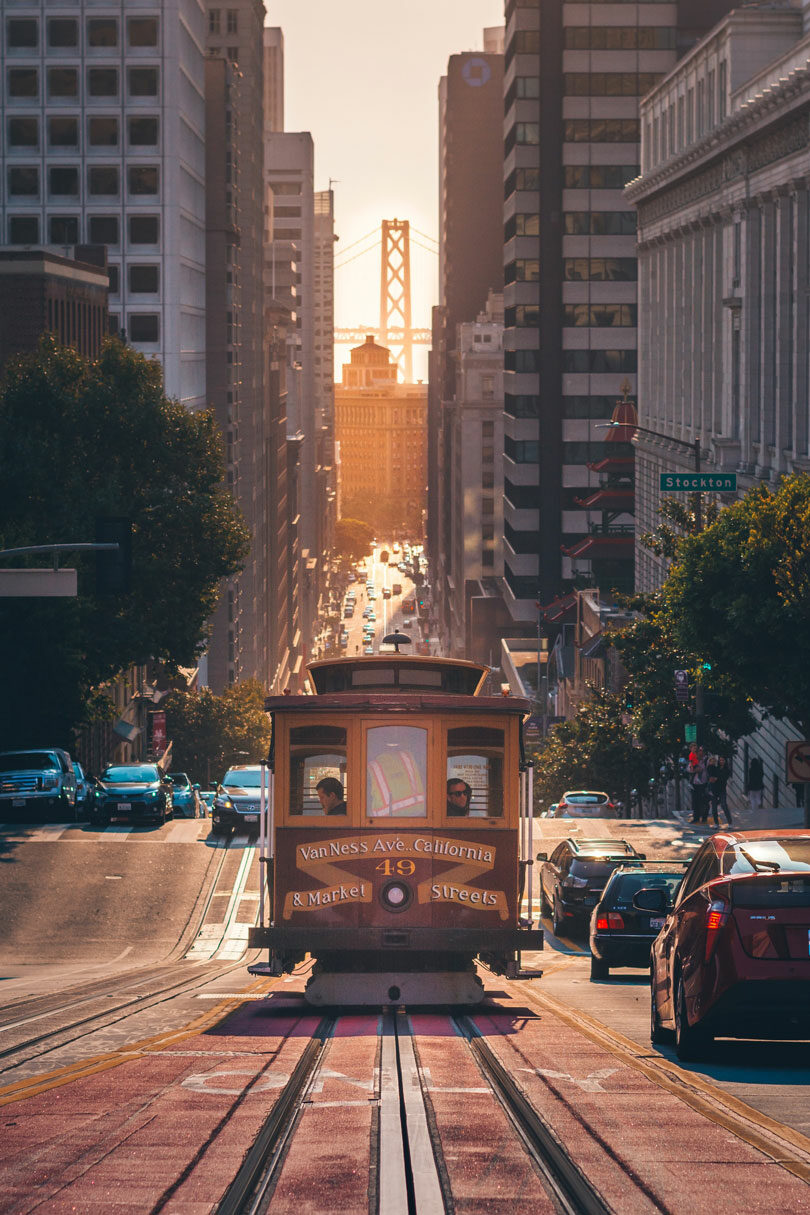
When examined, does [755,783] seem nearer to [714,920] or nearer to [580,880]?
[580,880]

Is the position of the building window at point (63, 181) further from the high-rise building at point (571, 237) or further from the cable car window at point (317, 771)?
the cable car window at point (317, 771)

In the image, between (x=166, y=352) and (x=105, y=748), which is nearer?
(x=105, y=748)

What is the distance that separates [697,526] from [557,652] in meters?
73.7

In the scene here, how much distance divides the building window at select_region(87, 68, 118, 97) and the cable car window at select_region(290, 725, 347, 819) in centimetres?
9492

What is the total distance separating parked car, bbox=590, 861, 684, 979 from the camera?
77.7 feet

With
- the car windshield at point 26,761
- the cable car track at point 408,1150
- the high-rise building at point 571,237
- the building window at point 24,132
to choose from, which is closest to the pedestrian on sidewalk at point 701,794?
the car windshield at point 26,761

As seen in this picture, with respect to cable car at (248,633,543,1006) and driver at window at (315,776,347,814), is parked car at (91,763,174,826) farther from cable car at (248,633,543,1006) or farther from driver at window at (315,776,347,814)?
driver at window at (315,776,347,814)

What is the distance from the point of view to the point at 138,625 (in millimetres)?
53031

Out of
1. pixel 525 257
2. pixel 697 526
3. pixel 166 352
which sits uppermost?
pixel 525 257

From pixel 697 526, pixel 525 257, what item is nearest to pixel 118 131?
pixel 525 257

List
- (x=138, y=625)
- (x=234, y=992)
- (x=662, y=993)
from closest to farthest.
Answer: (x=662, y=993) < (x=234, y=992) < (x=138, y=625)

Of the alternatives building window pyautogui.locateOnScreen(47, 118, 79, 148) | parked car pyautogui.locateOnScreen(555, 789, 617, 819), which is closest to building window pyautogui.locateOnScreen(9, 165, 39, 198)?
building window pyautogui.locateOnScreen(47, 118, 79, 148)

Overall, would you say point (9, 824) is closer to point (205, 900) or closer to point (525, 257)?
point (205, 900)

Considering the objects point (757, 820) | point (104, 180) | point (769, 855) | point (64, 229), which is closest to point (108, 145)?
point (104, 180)
